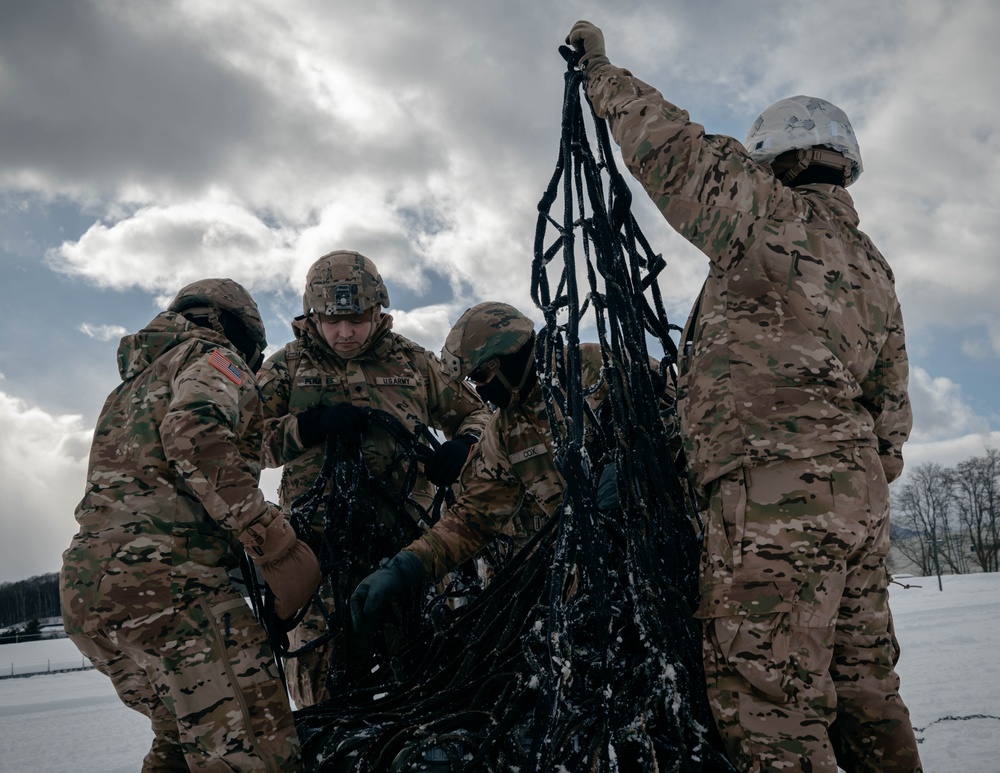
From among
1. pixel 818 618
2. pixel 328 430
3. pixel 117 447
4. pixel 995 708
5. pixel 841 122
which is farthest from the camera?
pixel 995 708

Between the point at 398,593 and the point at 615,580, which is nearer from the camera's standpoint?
the point at 615,580

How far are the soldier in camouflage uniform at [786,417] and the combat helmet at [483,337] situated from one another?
1.29 metres

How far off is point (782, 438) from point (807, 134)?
1050 mm

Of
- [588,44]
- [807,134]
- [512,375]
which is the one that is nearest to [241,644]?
[512,375]

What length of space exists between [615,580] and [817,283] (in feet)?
3.28

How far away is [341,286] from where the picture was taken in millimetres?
4004

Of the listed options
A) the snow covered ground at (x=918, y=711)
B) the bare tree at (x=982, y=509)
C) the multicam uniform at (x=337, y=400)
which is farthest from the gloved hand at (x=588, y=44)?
the bare tree at (x=982, y=509)

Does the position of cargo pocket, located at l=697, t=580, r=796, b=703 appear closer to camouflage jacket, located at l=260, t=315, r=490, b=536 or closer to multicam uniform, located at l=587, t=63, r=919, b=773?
multicam uniform, located at l=587, t=63, r=919, b=773

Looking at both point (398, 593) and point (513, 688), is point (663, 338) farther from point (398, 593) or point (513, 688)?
point (398, 593)

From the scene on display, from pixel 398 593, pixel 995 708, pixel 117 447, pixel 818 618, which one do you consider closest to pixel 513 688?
pixel 818 618

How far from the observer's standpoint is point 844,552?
1.86m

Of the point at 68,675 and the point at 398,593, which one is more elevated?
the point at 398,593

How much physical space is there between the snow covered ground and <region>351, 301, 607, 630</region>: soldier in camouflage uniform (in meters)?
2.70

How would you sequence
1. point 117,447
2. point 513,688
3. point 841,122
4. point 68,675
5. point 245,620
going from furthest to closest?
point 68,675 → point 117,447 → point 245,620 → point 841,122 → point 513,688
